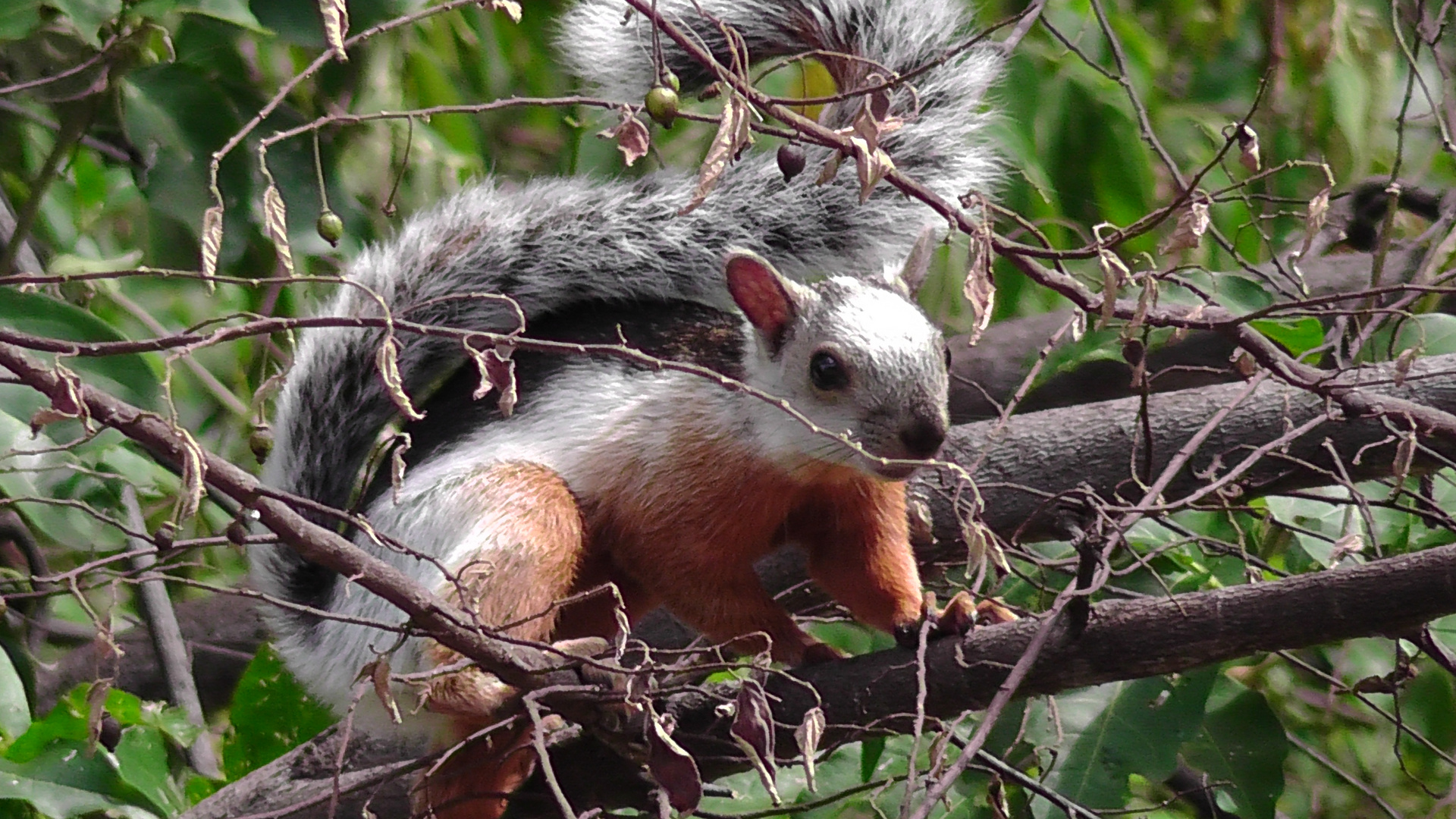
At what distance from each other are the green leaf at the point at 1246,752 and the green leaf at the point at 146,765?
183 centimetres

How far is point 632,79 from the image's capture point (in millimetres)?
2715

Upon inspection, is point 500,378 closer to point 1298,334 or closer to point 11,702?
point 11,702

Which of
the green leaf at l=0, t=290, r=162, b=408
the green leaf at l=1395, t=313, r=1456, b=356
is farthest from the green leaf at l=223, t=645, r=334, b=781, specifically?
the green leaf at l=1395, t=313, r=1456, b=356

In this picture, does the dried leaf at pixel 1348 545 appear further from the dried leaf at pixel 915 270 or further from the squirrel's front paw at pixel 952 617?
the dried leaf at pixel 915 270

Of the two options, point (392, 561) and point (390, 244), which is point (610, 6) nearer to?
point (390, 244)

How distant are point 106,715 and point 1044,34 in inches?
106

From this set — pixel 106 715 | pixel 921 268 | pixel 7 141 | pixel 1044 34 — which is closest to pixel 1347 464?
pixel 921 268

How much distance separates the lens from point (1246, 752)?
2.43 m

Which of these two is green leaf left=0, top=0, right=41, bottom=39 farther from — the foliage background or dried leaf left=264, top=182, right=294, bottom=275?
dried leaf left=264, top=182, right=294, bottom=275

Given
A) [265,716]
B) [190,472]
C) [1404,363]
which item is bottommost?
[265,716]

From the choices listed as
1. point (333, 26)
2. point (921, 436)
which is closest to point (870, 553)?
point (921, 436)

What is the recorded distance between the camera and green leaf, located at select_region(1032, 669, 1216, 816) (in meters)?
2.32

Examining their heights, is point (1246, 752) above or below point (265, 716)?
above

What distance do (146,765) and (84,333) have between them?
0.87 metres
